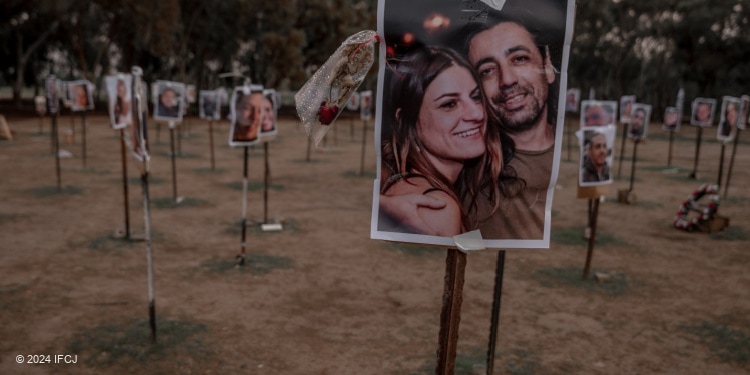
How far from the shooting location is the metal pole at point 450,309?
305cm

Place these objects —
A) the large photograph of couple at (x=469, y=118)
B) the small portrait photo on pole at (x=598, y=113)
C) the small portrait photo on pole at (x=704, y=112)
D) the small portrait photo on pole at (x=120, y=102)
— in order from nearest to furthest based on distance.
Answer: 1. the large photograph of couple at (x=469, y=118)
2. the small portrait photo on pole at (x=120, y=102)
3. the small portrait photo on pole at (x=598, y=113)
4. the small portrait photo on pole at (x=704, y=112)

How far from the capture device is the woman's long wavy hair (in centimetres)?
286

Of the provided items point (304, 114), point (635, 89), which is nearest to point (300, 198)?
point (304, 114)

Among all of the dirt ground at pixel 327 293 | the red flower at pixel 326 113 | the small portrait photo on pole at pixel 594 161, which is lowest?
the dirt ground at pixel 327 293

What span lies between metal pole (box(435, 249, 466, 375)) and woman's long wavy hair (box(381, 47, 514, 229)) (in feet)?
0.74

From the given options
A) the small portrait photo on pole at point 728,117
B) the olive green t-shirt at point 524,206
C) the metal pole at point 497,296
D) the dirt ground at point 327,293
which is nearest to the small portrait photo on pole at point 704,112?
the small portrait photo on pole at point 728,117

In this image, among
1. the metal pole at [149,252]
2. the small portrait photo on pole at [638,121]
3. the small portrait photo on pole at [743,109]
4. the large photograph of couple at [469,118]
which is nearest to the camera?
the large photograph of couple at [469,118]

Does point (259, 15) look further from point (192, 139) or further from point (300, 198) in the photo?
point (300, 198)

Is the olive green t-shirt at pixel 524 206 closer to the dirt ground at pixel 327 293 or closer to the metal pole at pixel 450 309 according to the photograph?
the metal pole at pixel 450 309

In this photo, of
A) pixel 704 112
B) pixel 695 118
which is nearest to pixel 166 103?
pixel 704 112

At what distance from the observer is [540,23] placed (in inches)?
111

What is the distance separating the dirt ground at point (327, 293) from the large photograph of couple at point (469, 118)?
11.9 feet

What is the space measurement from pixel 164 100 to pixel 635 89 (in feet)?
201

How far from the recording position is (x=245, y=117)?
9906 millimetres
